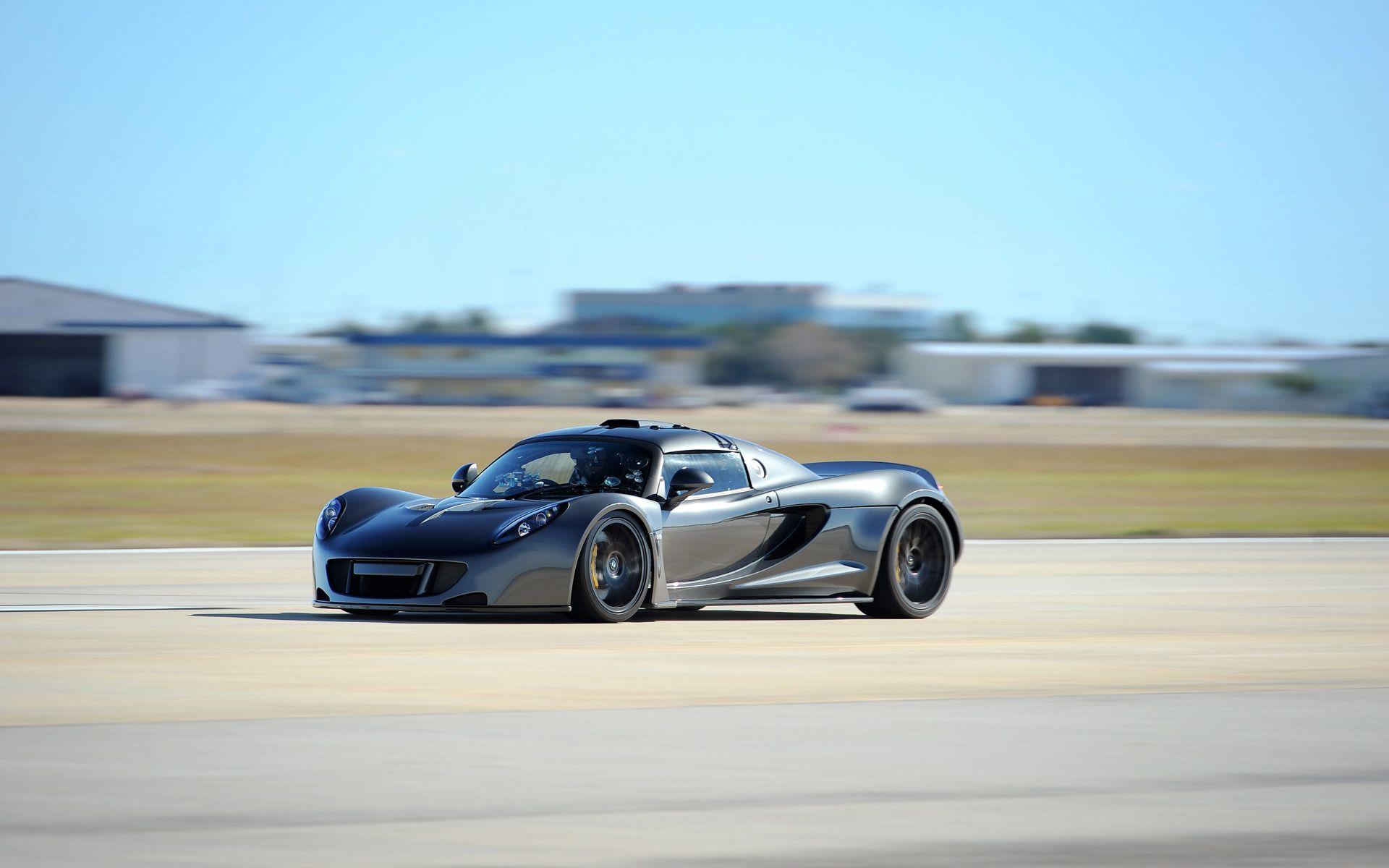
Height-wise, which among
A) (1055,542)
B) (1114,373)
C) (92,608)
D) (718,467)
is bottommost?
(1055,542)

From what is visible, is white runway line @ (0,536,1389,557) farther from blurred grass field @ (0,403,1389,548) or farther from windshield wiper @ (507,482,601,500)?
windshield wiper @ (507,482,601,500)

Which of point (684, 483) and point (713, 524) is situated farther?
point (713, 524)

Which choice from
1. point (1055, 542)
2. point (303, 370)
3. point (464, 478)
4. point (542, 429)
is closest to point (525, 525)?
point (464, 478)

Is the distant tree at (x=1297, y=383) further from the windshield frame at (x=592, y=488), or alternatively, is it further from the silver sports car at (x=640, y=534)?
the windshield frame at (x=592, y=488)

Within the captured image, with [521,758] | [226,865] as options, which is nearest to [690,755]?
[521,758]

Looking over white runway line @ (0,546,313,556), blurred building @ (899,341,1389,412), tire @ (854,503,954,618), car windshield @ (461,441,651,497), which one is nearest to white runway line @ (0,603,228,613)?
car windshield @ (461,441,651,497)

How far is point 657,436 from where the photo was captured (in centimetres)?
1137

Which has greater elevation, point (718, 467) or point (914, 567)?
point (718, 467)

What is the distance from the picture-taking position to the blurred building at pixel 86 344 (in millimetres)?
84000

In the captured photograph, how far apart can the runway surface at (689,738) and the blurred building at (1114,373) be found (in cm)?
9474

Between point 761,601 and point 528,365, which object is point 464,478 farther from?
point 528,365

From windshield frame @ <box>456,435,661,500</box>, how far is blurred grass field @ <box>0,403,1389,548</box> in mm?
7392

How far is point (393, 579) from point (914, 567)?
349cm

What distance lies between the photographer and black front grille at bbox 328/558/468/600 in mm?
10258
